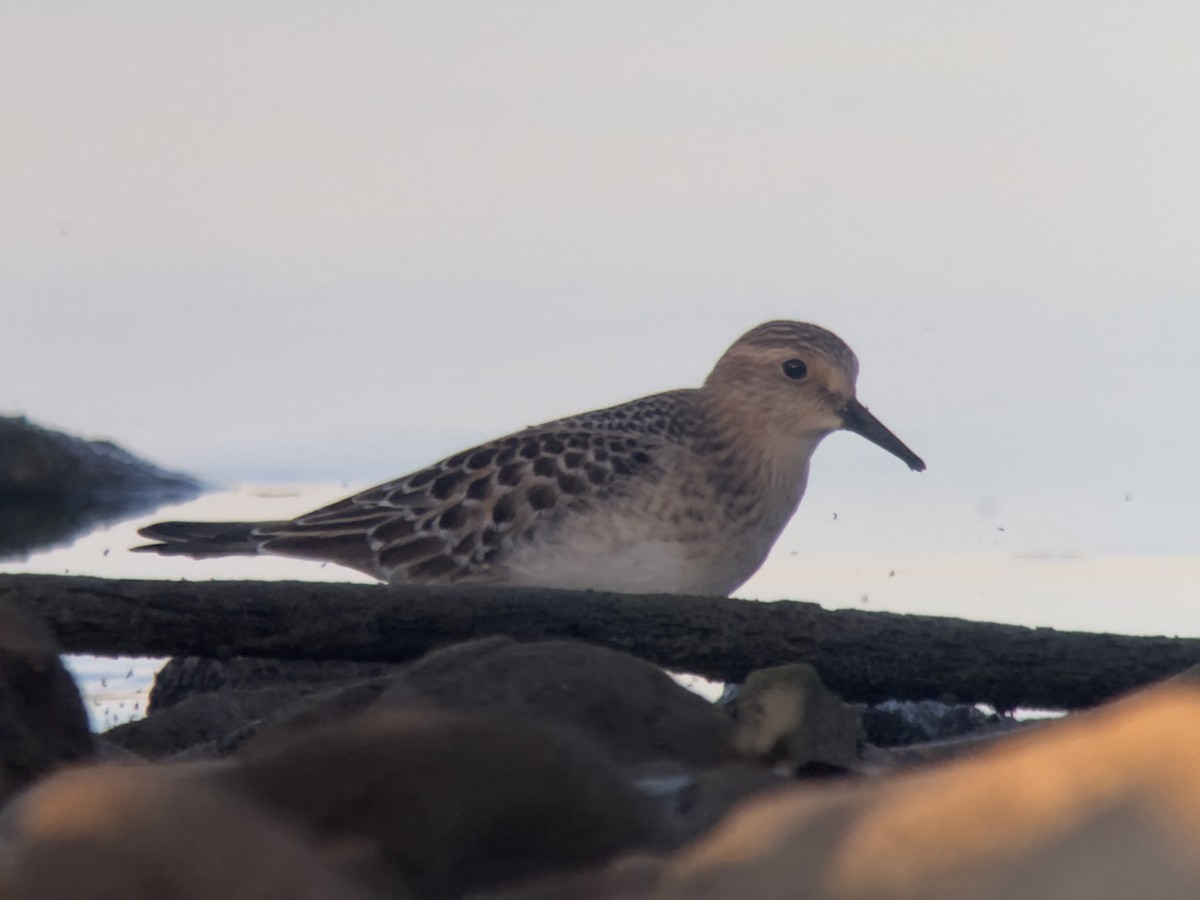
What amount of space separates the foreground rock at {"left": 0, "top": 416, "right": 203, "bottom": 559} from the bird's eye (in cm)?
357

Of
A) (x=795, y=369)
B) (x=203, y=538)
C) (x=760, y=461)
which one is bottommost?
(x=203, y=538)

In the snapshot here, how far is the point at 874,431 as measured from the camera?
6.35 metres

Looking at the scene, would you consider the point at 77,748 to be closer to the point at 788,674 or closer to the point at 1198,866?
the point at 788,674

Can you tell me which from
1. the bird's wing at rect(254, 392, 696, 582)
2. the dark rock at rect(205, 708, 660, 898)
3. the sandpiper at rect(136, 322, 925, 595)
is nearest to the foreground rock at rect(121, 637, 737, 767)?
the dark rock at rect(205, 708, 660, 898)

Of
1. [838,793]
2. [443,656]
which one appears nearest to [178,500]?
[443,656]

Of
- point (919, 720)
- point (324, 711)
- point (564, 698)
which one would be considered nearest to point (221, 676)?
point (919, 720)

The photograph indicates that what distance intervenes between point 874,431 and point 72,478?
5592mm

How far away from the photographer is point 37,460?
1037 centimetres

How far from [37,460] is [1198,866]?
1004 cm

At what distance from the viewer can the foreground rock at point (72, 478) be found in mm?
9141

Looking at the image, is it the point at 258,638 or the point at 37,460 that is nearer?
the point at 258,638

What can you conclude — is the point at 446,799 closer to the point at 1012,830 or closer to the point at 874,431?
the point at 1012,830

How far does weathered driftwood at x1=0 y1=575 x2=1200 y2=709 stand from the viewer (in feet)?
9.84

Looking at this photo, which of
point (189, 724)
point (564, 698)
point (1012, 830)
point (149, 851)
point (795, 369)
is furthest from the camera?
point (795, 369)
